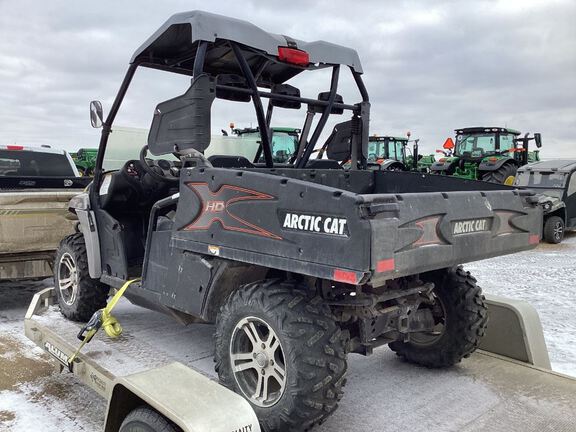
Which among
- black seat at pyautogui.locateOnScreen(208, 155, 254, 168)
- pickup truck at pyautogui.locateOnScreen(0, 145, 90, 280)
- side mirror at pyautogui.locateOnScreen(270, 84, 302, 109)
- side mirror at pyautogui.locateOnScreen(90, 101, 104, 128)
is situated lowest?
pickup truck at pyautogui.locateOnScreen(0, 145, 90, 280)

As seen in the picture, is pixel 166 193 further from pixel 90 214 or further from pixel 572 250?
pixel 572 250

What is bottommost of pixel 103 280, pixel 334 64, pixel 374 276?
pixel 103 280

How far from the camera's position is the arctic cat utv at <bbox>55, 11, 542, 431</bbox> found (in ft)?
8.50

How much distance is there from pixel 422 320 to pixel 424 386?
1.43ft

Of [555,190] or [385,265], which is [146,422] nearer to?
[385,265]

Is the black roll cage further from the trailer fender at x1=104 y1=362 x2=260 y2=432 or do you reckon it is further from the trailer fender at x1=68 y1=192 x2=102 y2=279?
the trailer fender at x1=104 y1=362 x2=260 y2=432

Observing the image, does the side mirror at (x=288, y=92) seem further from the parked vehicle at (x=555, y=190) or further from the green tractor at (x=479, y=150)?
the green tractor at (x=479, y=150)

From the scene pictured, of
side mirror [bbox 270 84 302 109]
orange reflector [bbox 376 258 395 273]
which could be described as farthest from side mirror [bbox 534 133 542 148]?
orange reflector [bbox 376 258 395 273]

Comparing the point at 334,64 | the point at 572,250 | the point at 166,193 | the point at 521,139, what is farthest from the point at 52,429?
the point at 521,139

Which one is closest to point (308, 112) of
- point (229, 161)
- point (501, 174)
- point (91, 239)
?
point (229, 161)

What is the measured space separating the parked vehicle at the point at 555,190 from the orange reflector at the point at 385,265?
34.9ft

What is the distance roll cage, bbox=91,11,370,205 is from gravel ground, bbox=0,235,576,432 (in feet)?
4.95

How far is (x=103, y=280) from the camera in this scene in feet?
14.6

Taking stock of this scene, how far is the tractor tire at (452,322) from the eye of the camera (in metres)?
3.65
